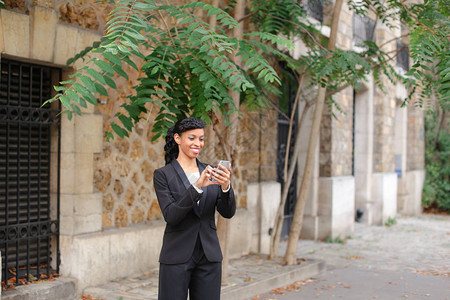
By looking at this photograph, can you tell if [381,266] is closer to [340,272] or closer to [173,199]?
[340,272]

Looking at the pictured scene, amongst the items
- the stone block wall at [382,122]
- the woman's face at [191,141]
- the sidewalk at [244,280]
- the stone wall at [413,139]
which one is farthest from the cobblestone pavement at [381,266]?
the stone wall at [413,139]

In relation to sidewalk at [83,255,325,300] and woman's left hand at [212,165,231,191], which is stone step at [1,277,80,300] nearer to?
sidewalk at [83,255,325,300]

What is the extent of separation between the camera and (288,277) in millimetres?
7016

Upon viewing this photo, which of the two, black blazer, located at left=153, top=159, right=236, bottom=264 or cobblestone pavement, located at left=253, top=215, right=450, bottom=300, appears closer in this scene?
black blazer, located at left=153, top=159, right=236, bottom=264

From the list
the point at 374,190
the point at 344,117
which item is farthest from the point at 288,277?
the point at 374,190

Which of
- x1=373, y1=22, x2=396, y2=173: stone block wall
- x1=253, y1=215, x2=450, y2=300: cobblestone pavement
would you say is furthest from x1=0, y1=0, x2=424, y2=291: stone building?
x1=373, y1=22, x2=396, y2=173: stone block wall

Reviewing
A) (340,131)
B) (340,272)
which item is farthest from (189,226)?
(340,131)

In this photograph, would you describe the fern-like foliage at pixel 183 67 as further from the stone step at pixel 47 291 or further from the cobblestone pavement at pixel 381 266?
the cobblestone pavement at pixel 381 266

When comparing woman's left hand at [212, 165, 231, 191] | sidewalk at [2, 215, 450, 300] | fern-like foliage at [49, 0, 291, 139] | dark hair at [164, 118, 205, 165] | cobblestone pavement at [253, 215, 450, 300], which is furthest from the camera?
cobblestone pavement at [253, 215, 450, 300]

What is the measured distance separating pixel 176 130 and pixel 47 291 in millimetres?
2788

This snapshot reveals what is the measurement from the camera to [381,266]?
8.47 m

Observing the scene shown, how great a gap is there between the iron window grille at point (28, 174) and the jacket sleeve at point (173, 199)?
253 cm

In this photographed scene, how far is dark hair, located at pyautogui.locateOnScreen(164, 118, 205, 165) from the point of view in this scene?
3.54m

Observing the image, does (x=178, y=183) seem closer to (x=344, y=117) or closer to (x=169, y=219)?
(x=169, y=219)
